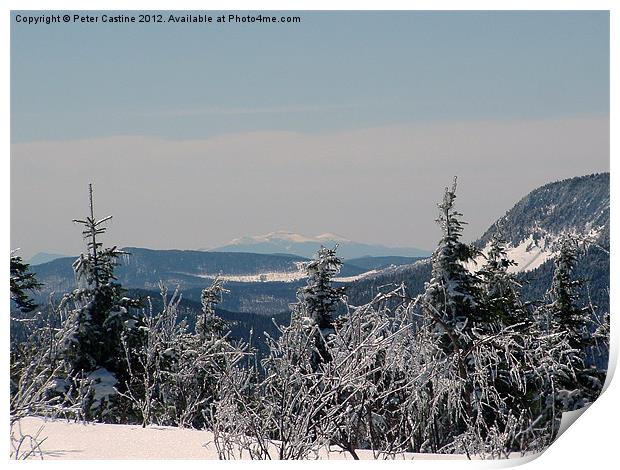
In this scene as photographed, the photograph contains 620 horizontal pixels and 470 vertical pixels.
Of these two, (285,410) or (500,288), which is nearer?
(285,410)

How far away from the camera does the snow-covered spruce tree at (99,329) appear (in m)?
9.27

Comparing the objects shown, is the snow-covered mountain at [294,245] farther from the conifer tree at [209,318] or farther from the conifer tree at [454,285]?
the conifer tree at [209,318]

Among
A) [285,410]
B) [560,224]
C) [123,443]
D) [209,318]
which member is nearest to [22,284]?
[123,443]

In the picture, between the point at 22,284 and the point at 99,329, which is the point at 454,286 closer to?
the point at 99,329

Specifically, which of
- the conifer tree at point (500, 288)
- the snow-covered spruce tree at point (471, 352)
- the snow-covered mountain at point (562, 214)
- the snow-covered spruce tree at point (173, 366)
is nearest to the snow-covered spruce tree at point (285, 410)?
the snow-covered spruce tree at point (173, 366)

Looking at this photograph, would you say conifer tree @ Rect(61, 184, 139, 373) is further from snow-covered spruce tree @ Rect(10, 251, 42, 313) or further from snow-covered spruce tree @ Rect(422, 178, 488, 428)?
snow-covered spruce tree @ Rect(422, 178, 488, 428)

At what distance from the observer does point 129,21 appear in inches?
268

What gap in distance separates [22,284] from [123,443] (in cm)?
267

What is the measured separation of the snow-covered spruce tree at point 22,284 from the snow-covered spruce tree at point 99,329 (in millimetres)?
558

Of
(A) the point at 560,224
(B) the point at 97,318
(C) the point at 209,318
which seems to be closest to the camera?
(B) the point at 97,318

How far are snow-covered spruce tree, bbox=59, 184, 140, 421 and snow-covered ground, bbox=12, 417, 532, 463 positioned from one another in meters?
2.49

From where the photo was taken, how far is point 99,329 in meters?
9.92

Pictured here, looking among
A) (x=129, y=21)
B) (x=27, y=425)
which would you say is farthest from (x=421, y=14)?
(x=27, y=425)
